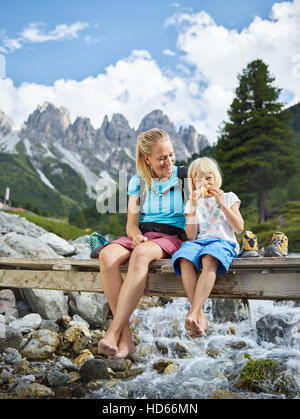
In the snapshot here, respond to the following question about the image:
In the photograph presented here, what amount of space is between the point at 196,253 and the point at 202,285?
0.87 feet

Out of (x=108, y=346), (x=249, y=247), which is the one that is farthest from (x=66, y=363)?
(x=249, y=247)

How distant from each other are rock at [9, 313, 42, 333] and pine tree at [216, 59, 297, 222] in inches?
659

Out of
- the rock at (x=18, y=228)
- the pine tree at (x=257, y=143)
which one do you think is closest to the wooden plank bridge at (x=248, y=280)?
the rock at (x=18, y=228)

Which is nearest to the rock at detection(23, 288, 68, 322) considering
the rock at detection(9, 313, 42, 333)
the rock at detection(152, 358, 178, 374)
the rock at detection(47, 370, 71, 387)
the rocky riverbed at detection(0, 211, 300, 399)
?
the rocky riverbed at detection(0, 211, 300, 399)

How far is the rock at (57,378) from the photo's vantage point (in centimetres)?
514

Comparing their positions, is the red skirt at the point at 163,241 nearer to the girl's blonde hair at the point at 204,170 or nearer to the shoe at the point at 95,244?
the shoe at the point at 95,244

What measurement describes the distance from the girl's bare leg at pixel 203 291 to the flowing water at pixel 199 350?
9.54ft

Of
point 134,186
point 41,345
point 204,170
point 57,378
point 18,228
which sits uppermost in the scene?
point 204,170

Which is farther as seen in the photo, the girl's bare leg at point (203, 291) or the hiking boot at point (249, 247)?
the hiking boot at point (249, 247)

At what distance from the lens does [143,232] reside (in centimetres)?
359

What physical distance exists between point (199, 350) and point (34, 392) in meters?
3.39

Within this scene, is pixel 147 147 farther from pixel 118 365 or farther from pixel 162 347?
pixel 162 347

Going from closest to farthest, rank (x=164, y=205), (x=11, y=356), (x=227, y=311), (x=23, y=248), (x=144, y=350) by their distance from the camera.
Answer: (x=164, y=205), (x=11, y=356), (x=144, y=350), (x=23, y=248), (x=227, y=311)

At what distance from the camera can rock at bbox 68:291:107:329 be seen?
7.64 meters
